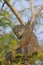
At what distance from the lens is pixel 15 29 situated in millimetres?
1043

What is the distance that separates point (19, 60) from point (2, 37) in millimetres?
291

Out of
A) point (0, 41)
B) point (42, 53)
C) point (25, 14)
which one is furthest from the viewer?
point (25, 14)

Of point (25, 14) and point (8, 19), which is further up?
point (25, 14)

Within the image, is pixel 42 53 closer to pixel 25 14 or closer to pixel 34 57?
pixel 34 57

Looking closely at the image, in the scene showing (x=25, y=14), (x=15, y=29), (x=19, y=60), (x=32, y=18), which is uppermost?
(x=25, y=14)

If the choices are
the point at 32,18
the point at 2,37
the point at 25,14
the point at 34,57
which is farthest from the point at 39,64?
the point at 25,14

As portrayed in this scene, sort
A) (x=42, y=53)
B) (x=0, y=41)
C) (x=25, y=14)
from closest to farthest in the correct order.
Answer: (x=42, y=53) < (x=0, y=41) < (x=25, y=14)

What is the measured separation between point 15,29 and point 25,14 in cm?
21

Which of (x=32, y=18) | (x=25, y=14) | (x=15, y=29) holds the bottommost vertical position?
(x=32, y=18)

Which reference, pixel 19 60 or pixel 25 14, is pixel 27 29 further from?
pixel 25 14

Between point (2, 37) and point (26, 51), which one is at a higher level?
point (2, 37)

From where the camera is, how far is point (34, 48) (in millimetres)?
807

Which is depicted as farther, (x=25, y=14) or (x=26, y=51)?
(x=25, y=14)

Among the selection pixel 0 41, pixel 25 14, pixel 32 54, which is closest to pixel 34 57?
pixel 32 54
